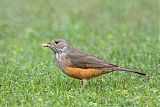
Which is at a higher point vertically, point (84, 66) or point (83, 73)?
point (84, 66)

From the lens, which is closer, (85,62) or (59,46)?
(85,62)

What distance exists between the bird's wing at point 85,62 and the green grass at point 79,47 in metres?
0.34

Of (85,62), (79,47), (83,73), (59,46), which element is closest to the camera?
(83,73)

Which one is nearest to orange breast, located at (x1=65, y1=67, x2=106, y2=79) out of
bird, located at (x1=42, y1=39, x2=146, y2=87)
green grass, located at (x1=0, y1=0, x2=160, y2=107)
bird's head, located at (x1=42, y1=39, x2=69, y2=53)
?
bird, located at (x1=42, y1=39, x2=146, y2=87)

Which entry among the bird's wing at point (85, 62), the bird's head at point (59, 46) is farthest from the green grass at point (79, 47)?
the bird's head at point (59, 46)

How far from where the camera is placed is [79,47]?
51.5 ft

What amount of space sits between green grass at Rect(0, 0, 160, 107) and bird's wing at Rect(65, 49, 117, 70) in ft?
1.13

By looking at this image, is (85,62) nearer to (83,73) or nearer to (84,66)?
(84,66)

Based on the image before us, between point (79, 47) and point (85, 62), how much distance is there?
531 centimetres

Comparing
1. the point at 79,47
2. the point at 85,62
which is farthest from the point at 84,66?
the point at 79,47

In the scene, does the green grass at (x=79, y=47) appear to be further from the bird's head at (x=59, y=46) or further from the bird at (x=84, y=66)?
the bird's head at (x=59, y=46)

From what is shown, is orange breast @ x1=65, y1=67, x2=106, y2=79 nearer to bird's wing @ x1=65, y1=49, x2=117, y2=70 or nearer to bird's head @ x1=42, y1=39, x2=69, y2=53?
bird's wing @ x1=65, y1=49, x2=117, y2=70

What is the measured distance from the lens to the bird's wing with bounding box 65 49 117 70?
10289 mm

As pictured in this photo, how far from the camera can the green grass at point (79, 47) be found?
9391 millimetres
